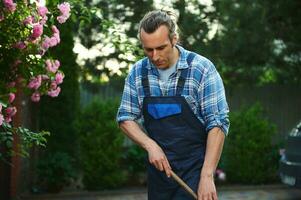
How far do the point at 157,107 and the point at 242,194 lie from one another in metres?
7.01

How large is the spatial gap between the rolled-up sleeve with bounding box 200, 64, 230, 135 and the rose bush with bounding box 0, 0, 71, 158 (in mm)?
1891

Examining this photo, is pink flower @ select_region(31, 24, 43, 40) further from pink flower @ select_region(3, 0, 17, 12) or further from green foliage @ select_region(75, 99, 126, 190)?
green foliage @ select_region(75, 99, 126, 190)

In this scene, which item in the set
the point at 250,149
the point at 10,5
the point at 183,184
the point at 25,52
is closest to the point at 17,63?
the point at 25,52

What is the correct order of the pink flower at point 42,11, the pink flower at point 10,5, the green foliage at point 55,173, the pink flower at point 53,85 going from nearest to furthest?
the pink flower at point 10,5
the pink flower at point 42,11
the pink flower at point 53,85
the green foliage at point 55,173

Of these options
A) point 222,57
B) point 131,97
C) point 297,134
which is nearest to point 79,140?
point 222,57

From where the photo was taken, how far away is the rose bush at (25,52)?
4.75 m

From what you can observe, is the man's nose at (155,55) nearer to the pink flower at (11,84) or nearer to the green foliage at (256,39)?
the pink flower at (11,84)

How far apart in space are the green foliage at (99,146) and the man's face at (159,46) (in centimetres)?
707

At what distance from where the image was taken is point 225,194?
9938 mm

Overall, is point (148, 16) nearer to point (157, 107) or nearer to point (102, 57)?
point (157, 107)

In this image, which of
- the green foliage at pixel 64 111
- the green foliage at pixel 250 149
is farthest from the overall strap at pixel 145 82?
the green foliage at pixel 250 149

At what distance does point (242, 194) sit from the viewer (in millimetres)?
9914

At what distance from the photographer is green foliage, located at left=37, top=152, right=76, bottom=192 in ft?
32.4

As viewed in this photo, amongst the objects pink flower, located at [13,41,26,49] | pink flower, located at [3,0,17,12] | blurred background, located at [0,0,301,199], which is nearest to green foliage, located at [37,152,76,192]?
blurred background, located at [0,0,301,199]
